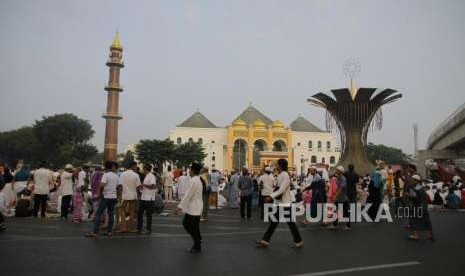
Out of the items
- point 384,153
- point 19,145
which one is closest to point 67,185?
point 19,145

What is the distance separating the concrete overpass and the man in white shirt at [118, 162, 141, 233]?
28.6 m

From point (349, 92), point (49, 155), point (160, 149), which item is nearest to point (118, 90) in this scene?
point (160, 149)

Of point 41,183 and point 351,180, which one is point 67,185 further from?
point 351,180

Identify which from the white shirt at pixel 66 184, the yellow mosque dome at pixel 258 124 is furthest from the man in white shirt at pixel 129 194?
the yellow mosque dome at pixel 258 124

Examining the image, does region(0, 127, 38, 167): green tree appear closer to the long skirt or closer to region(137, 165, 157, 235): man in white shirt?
the long skirt

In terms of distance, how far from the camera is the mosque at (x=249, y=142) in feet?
255

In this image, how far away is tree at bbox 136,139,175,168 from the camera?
57.5 m

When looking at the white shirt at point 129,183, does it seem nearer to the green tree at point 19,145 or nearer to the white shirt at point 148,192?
the white shirt at point 148,192

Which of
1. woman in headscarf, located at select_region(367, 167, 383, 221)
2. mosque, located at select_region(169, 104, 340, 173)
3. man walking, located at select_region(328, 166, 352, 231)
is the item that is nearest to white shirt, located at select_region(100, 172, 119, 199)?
man walking, located at select_region(328, 166, 352, 231)

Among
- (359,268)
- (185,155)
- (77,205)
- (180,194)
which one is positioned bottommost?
(359,268)

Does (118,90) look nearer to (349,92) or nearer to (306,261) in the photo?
(349,92)

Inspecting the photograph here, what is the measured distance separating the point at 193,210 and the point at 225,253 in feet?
2.93

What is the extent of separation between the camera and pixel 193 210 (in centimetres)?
720

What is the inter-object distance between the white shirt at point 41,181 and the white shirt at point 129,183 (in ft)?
13.1
